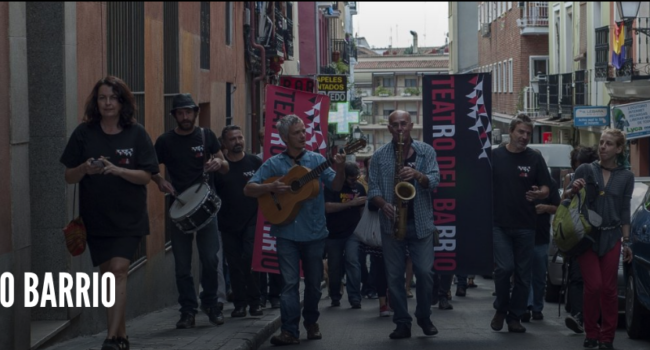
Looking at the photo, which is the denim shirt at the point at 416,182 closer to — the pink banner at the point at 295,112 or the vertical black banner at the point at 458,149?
the vertical black banner at the point at 458,149

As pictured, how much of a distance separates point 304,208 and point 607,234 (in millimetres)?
2423

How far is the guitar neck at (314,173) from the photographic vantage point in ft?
29.2

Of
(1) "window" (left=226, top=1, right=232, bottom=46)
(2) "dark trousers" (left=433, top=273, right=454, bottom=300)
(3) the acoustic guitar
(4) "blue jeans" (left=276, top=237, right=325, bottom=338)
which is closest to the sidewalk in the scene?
(4) "blue jeans" (left=276, top=237, right=325, bottom=338)

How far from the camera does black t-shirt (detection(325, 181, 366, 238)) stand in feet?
43.3

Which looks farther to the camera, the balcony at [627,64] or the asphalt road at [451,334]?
the balcony at [627,64]

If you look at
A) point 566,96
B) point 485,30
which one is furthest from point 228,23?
point 485,30

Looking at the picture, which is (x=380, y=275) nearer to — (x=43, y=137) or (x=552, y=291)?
(x=552, y=291)

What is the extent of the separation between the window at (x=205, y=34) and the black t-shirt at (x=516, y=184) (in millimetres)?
9012

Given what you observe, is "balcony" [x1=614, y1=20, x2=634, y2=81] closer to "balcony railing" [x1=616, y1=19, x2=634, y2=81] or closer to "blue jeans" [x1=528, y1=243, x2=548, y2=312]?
"balcony railing" [x1=616, y1=19, x2=634, y2=81]

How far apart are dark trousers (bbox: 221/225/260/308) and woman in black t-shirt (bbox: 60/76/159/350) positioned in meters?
3.24

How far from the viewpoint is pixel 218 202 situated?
31.0 feet

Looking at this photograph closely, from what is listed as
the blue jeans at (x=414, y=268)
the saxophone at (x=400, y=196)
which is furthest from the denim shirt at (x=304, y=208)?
the blue jeans at (x=414, y=268)

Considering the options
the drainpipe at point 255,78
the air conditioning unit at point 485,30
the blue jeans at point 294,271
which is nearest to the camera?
the blue jeans at point 294,271

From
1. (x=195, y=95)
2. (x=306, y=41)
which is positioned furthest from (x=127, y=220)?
(x=306, y=41)
